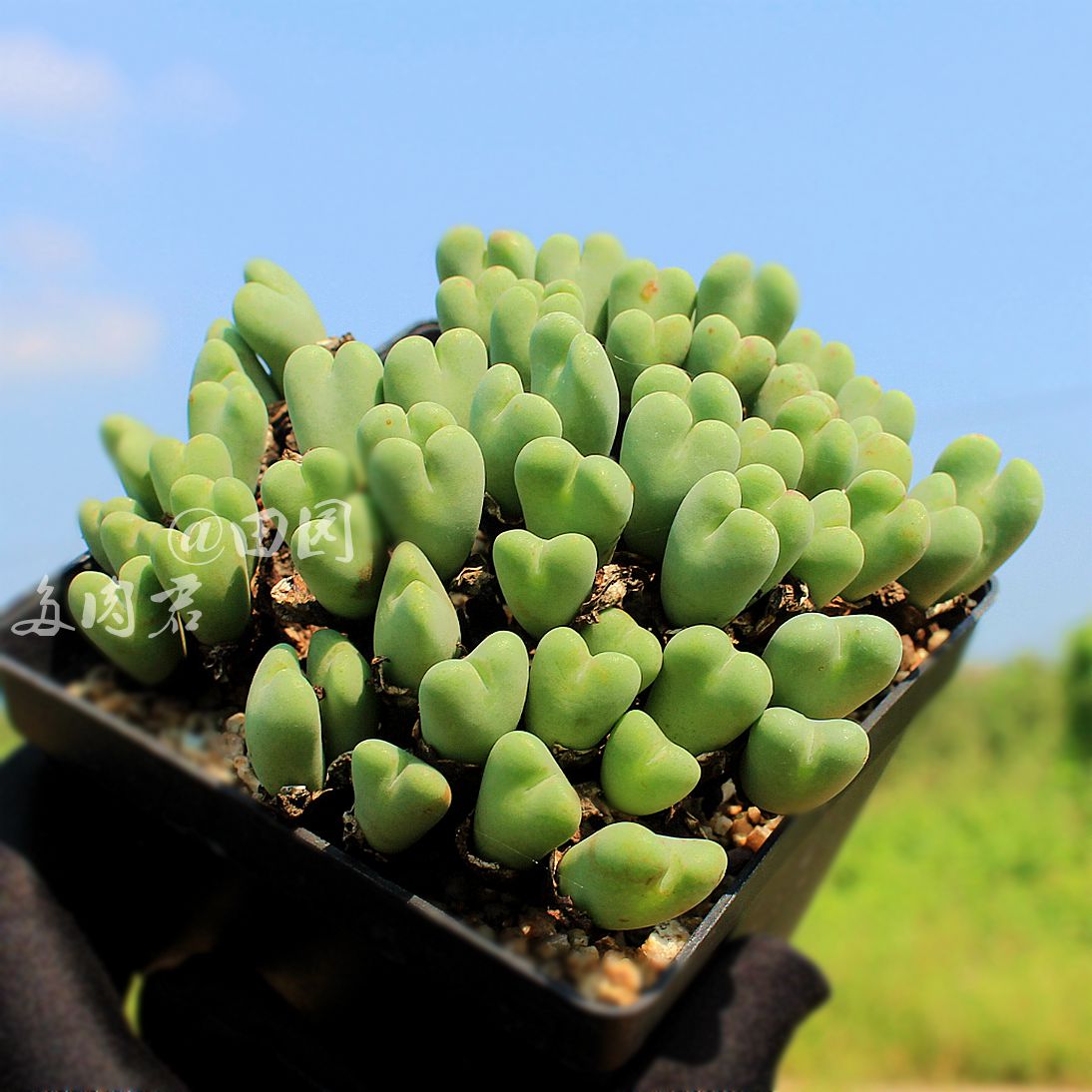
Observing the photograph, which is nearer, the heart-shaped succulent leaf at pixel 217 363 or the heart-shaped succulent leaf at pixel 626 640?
the heart-shaped succulent leaf at pixel 626 640

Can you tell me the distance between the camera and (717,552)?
382 mm

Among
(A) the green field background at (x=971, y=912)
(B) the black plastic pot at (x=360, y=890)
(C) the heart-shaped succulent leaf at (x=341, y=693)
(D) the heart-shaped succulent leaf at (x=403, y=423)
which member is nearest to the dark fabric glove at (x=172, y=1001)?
(B) the black plastic pot at (x=360, y=890)

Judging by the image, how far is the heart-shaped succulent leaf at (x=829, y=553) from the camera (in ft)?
1.38

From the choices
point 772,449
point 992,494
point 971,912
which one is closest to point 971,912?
point 971,912

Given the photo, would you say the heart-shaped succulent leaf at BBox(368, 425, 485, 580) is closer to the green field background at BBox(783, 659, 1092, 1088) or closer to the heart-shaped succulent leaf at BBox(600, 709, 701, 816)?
the heart-shaped succulent leaf at BBox(600, 709, 701, 816)

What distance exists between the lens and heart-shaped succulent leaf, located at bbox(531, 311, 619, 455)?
0.41m

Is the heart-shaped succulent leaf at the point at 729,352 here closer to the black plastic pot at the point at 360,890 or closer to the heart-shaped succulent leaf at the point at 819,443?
the heart-shaped succulent leaf at the point at 819,443

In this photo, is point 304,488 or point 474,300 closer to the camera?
point 304,488

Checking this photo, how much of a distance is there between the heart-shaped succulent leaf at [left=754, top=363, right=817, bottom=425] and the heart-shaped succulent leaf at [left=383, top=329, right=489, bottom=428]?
5.2 inches

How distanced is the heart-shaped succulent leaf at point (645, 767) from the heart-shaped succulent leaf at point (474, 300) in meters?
0.22

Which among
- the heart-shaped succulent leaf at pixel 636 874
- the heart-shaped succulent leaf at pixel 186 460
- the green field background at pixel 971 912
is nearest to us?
the heart-shaped succulent leaf at pixel 636 874

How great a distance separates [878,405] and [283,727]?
0.32 m

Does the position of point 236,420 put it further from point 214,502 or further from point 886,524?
point 886,524

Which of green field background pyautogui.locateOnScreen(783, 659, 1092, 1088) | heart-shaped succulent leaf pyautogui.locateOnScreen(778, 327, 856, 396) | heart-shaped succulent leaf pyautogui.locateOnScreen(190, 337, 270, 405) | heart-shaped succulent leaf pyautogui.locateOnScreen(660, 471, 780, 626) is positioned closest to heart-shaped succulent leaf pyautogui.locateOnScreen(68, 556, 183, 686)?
heart-shaped succulent leaf pyautogui.locateOnScreen(190, 337, 270, 405)
